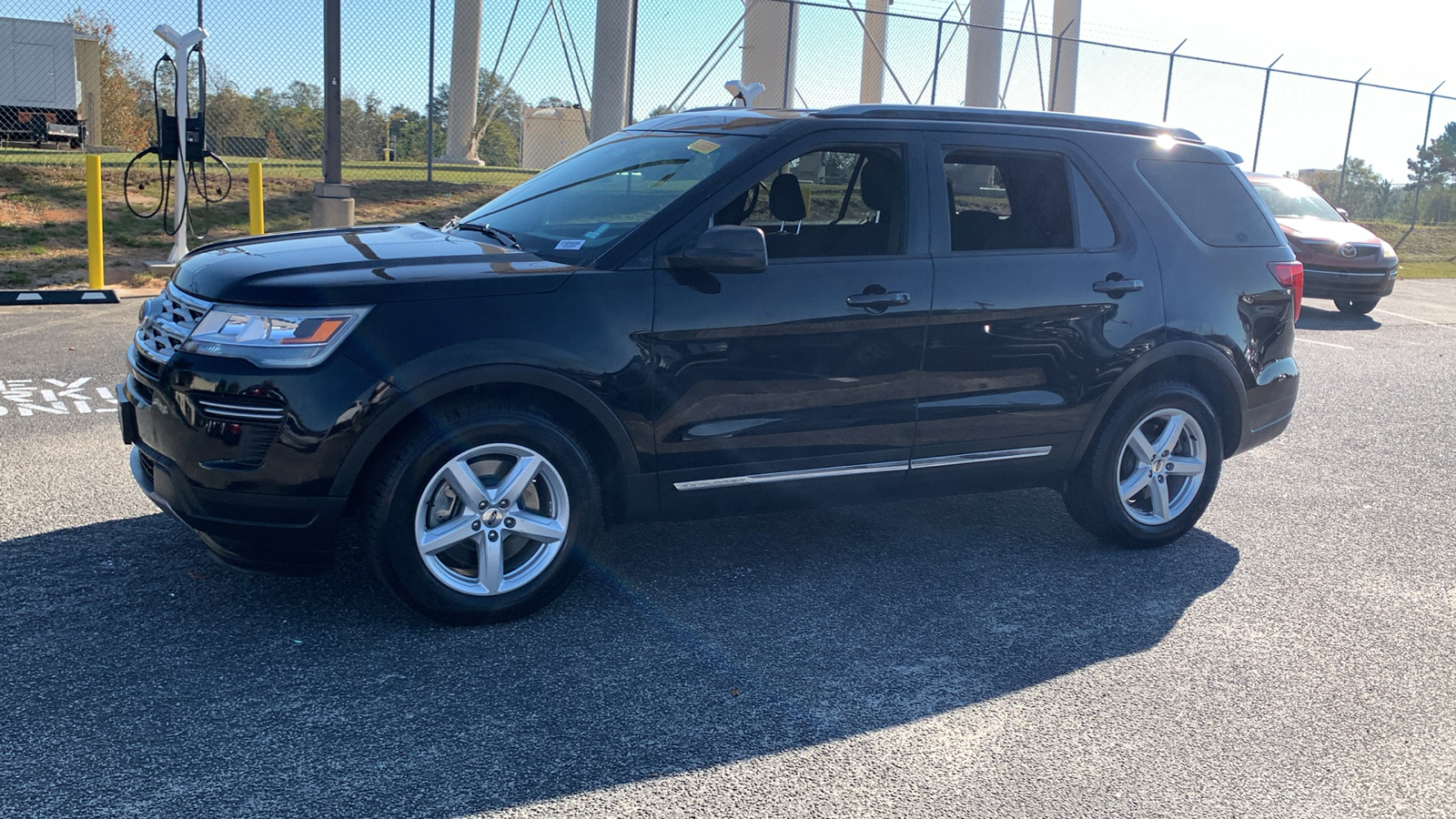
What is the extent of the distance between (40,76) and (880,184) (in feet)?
88.3

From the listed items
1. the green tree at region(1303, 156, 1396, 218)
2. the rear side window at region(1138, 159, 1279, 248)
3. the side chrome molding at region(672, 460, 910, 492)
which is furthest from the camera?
the green tree at region(1303, 156, 1396, 218)

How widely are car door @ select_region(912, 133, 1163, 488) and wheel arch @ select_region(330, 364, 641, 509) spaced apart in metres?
1.27

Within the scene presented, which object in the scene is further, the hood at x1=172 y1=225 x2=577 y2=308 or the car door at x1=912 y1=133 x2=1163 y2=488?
the car door at x1=912 y1=133 x2=1163 y2=488

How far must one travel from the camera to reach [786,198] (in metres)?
4.95

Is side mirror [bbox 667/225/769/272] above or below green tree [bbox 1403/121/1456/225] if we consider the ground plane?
below

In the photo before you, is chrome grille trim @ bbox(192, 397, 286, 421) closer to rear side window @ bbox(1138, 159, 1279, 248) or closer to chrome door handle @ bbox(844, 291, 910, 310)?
chrome door handle @ bbox(844, 291, 910, 310)

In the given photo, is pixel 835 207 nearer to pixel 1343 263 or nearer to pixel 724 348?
pixel 724 348

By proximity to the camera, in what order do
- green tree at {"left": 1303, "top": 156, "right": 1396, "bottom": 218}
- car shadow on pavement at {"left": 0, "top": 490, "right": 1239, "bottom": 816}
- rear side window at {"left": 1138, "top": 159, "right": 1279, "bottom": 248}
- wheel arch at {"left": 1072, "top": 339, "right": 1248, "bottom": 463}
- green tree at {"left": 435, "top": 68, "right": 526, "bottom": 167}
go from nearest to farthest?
car shadow on pavement at {"left": 0, "top": 490, "right": 1239, "bottom": 816} < wheel arch at {"left": 1072, "top": 339, "right": 1248, "bottom": 463} < rear side window at {"left": 1138, "top": 159, "right": 1279, "bottom": 248} < green tree at {"left": 435, "top": 68, "right": 526, "bottom": 167} < green tree at {"left": 1303, "top": 156, "right": 1396, "bottom": 218}

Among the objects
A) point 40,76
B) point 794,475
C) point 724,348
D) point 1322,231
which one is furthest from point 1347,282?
point 40,76

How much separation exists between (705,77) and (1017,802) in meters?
18.5

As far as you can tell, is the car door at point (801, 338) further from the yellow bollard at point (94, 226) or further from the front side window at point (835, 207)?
the yellow bollard at point (94, 226)

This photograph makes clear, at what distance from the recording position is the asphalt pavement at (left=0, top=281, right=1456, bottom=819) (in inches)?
127

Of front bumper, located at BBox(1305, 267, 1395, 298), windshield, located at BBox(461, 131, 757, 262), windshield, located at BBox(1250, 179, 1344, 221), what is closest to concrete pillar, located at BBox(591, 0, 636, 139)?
windshield, located at BBox(1250, 179, 1344, 221)

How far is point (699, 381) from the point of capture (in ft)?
14.3
